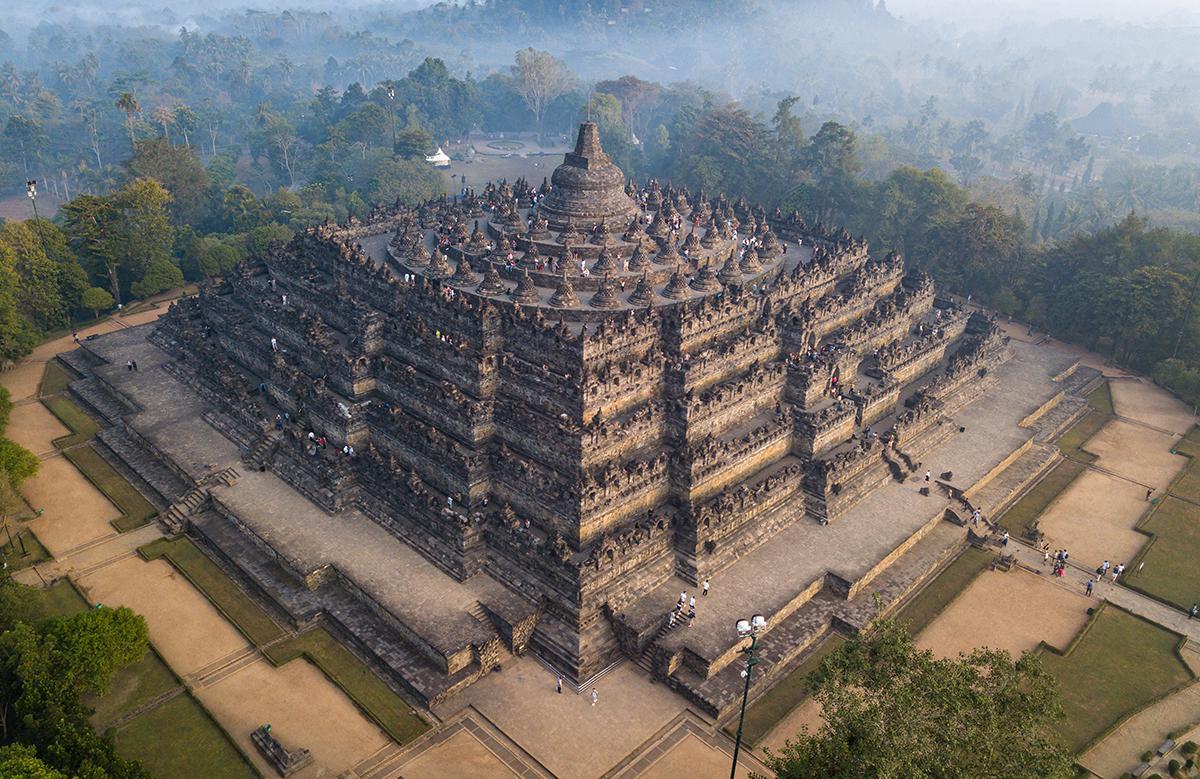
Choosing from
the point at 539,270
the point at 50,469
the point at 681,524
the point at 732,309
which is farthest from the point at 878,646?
the point at 50,469

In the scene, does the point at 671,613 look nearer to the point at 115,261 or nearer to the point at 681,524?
the point at 681,524

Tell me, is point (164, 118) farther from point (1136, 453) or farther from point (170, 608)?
point (1136, 453)

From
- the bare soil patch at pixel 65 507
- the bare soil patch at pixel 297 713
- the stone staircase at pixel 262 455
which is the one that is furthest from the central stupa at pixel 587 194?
the bare soil patch at pixel 297 713

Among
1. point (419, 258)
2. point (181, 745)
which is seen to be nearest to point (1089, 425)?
point (419, 258)

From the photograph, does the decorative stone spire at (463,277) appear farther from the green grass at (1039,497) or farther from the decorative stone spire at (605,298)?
the green grass at (1039,497)

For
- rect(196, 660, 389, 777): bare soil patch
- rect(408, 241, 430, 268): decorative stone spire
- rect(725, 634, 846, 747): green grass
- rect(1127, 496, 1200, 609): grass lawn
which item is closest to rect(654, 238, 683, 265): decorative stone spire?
rect(408, 241, 430, 268): decorative stone spire
